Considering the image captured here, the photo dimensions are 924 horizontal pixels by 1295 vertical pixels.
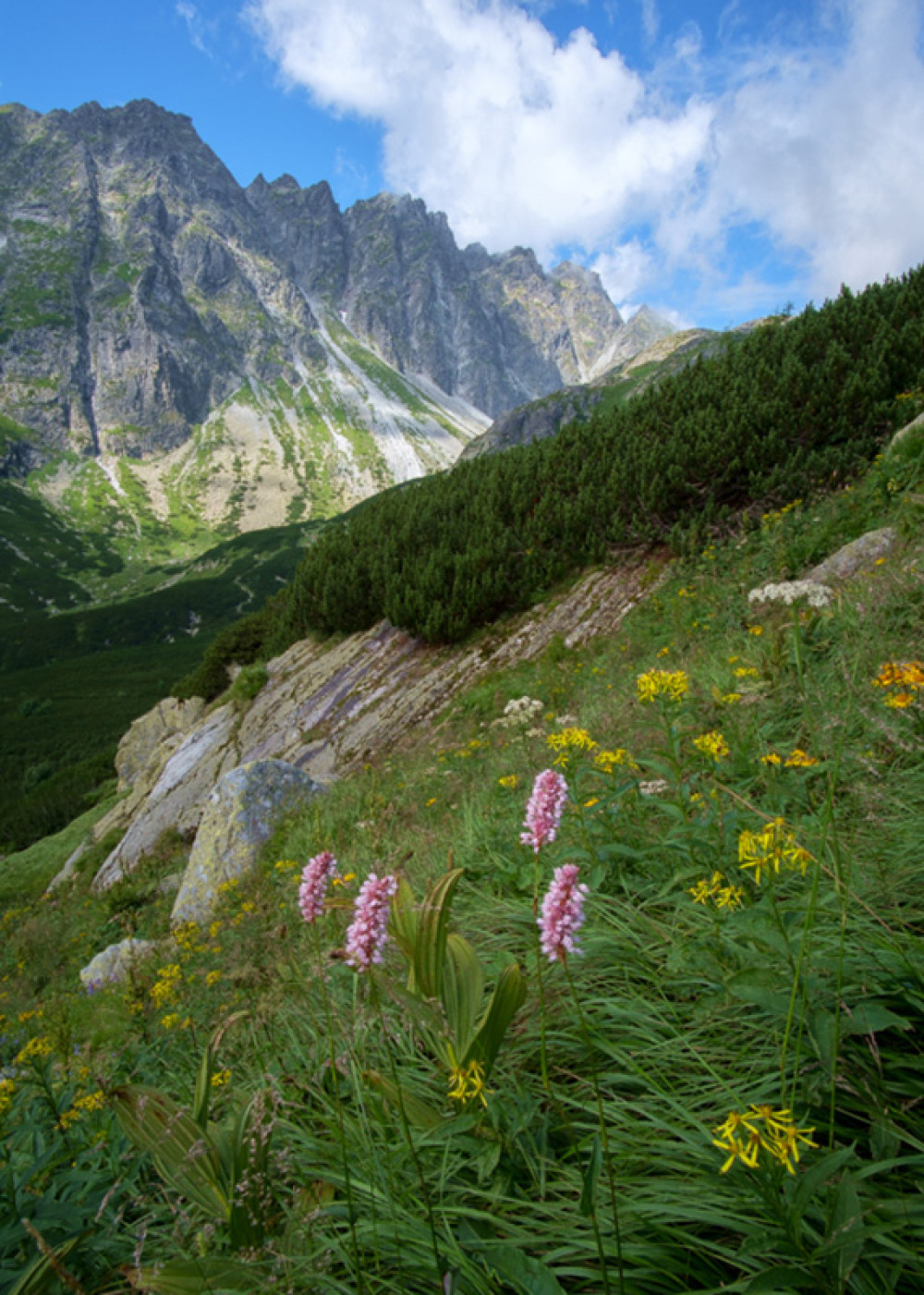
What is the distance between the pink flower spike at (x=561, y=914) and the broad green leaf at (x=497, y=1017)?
1.39 ft

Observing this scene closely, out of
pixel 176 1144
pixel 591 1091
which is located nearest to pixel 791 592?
pixel 591 1091

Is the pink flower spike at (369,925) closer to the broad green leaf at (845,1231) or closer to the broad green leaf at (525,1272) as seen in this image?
the broad green leaf at (525,1272)

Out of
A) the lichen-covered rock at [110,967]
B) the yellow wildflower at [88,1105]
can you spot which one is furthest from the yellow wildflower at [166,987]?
the lichen-covered rock at [110,967]

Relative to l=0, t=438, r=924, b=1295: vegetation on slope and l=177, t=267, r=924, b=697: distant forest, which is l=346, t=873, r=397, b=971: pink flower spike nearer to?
l=0, t=438, r=924, b=1295: vegetation on slope

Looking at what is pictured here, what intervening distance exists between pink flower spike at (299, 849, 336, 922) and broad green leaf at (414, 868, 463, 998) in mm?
288

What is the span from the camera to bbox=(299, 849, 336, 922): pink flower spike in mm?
1560

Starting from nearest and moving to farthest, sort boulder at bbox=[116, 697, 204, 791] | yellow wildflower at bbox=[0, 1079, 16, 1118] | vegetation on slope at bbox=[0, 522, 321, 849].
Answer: yellow wildflower at bbox=[0, 1079, 16, 1118] < boulder at bbox=[116, 697, 204, 791] < vegetation on slope at bbox=[0, 522, 321, 849]

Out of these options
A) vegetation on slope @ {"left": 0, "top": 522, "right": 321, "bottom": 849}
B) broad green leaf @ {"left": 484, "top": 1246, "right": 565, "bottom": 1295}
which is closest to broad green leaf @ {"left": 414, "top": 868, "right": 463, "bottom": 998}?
broad green leaf @ {"left": 484, "top": 1246, "right": 565, "bottom": 1295}

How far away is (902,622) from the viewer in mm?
4098

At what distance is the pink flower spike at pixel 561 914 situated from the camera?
121 centimetres

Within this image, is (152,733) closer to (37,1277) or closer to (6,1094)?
(6,1094)

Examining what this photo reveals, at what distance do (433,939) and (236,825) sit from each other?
287 inches

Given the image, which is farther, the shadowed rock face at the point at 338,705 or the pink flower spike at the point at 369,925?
the shadowed rock face at the point at 338,705

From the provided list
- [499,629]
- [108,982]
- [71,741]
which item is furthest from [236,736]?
[71,741]
